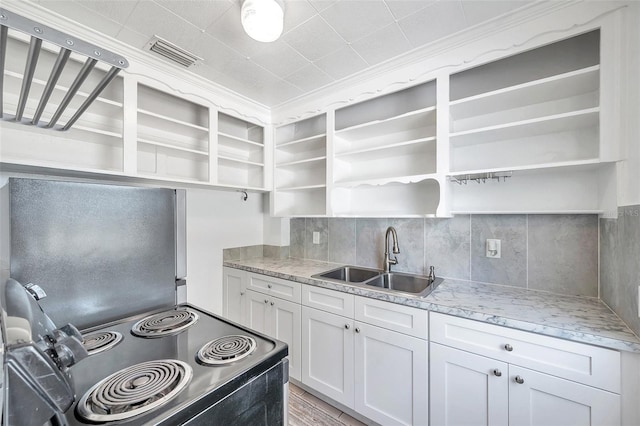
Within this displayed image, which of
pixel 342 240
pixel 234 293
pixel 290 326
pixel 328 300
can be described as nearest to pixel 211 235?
pixel 234 293

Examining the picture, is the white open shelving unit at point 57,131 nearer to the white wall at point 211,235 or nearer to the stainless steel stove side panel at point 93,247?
the stainless steel stove side panel at point 93,247

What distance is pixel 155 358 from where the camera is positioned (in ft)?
2.76

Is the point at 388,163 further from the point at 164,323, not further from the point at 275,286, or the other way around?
the point at 164,323

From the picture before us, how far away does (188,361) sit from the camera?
2.69 ft

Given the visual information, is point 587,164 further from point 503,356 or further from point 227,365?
point 227,365

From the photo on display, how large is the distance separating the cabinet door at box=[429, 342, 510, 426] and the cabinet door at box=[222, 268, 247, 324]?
167 cm

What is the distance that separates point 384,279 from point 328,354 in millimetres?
703

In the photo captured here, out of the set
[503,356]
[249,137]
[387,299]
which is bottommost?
[503,356]

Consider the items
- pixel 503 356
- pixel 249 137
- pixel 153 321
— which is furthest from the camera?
pixel 249 137

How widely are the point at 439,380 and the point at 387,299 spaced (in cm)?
48

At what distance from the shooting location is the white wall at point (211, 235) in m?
2.40

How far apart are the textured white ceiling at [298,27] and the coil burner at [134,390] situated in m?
1.66

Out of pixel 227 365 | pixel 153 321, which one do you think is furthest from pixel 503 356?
pixel 153 321

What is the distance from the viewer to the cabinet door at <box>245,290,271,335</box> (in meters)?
2.23
